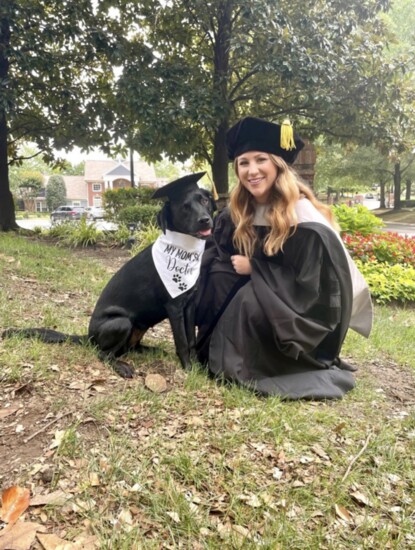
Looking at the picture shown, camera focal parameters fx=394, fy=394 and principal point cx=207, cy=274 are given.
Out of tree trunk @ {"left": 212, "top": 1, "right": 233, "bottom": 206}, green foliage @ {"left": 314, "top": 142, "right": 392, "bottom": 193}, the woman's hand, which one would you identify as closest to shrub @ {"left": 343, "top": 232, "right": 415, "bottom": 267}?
tree trunk @ {"left": 212, "top": 1, "right": 233, "bottom": 206}

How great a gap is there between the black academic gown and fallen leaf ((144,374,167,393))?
37 cm

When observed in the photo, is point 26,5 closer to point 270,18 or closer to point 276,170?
point 270,18

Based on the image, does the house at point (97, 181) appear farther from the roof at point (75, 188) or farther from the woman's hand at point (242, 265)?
the woman's hand at point (242, 265)

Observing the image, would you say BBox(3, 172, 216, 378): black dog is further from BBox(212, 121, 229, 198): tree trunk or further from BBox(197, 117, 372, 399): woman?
BBox(212, 121, 229, 198): tree trunk

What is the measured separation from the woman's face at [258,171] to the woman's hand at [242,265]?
0.45 m

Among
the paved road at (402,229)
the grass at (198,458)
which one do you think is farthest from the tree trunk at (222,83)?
the paved road at (402,229)

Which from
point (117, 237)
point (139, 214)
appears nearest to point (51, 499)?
point (117, 237)

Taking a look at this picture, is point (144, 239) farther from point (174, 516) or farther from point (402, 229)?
point (402, 229)

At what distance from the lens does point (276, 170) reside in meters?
2.68

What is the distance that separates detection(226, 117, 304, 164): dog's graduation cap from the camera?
2.57 meters

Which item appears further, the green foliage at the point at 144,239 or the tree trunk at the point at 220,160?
the tree trunk at the point at 220,160

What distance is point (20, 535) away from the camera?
1.38 meters

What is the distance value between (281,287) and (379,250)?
5.01 meters

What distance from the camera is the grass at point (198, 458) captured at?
1.50m
